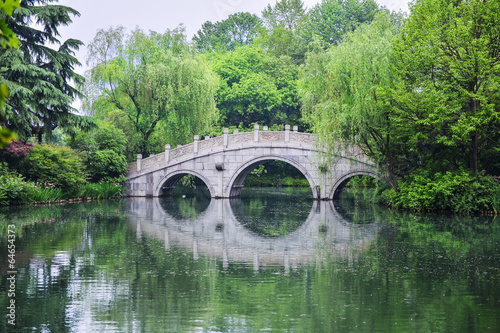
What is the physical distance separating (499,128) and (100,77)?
58.1 feet

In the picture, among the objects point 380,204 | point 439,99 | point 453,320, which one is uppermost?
point 439,99

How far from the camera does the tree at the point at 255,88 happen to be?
36625mm

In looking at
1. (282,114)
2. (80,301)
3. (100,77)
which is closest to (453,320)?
(80,301)

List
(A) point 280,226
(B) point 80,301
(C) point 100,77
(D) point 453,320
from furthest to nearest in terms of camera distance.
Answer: (C) point 100,77
(A) point 280,226
(B) point 80,301
(D) point 453,320

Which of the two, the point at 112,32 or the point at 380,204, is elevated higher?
the point at 112,32

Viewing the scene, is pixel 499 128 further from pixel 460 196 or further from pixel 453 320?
pixel 453 320

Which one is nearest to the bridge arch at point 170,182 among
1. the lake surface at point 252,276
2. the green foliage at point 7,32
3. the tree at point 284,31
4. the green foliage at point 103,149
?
the green foliage at point 103,149

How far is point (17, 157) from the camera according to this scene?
20766 millimetres

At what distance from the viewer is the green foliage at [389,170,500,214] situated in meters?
17.5

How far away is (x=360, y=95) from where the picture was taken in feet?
61.7

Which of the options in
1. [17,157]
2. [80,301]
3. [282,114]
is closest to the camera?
[80,301]

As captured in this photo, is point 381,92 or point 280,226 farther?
point 381,92

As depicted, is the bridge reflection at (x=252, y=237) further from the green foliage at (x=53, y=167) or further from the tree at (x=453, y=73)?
the tree at (x=453, y=73)

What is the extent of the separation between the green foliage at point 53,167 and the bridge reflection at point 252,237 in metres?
3.64
